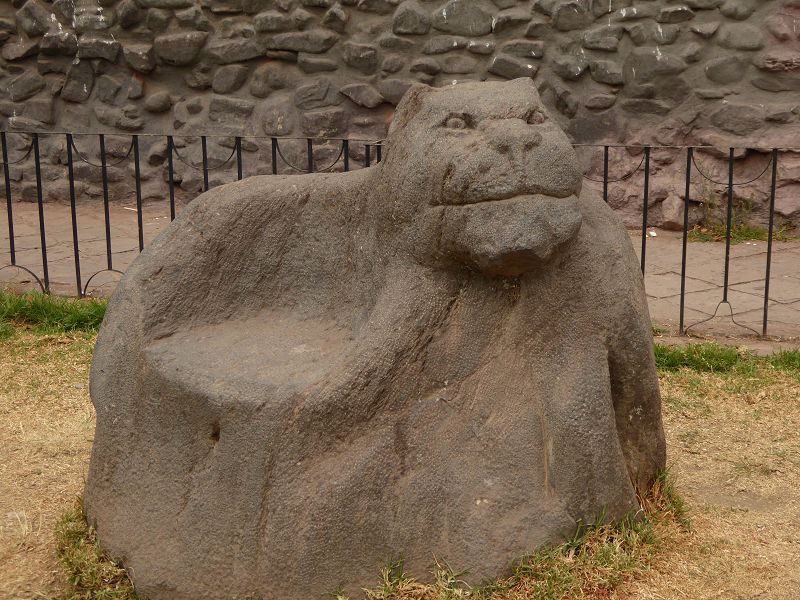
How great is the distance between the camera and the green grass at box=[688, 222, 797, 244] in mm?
6383

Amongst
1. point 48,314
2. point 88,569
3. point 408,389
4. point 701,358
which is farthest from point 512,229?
point 48,314

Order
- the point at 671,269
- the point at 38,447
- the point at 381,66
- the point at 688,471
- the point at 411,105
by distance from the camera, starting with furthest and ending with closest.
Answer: the point at 381,66 → the point at 671,269 → the point at 38,447 → the point at 688,471 → the point at 411,105

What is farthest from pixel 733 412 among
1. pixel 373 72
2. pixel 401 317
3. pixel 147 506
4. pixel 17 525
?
pixel 373 72

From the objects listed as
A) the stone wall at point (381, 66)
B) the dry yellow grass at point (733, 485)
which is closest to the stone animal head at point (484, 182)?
the dry yellow grass at point (733, 485)

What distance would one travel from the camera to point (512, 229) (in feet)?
7.70

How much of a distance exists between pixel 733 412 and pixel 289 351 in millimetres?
1972

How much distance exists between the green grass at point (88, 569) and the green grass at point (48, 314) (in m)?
2.19

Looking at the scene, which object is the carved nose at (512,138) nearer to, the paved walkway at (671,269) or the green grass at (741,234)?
the paved walkway at (671,269)

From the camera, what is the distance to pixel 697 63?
6387mm

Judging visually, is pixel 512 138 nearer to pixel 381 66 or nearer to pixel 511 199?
pixel 511 199

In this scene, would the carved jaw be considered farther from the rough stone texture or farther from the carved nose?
the carved nose

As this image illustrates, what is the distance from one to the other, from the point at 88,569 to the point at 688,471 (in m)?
1.87

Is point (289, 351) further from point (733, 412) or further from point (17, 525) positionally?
point (733, 412)

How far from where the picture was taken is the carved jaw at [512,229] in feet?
7.72
